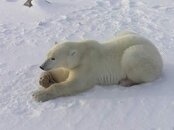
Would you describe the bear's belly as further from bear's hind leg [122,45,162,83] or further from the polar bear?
bear's hind leg [122,45,162,83]

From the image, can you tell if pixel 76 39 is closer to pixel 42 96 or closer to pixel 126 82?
pixel 126 82

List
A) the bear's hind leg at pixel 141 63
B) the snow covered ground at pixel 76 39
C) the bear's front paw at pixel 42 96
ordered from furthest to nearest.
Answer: the bear's hind leg at pixel 141 63 → the bear's front paw at pixel 42 96 → the snow covered ground at pixel 76 39

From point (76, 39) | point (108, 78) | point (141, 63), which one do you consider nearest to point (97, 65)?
point (108, 78)

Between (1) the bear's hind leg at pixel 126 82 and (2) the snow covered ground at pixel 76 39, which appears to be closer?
(2) the snow covered ground at pixel 76 39

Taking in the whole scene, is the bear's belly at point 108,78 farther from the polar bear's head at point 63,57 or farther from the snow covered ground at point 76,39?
the polar bear's head at point 63,57

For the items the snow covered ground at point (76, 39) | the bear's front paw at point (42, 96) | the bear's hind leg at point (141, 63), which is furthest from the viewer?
the bear's hind leg at point (141, 63)

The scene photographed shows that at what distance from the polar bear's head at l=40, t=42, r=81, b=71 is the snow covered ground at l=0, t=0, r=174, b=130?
1.30 ft

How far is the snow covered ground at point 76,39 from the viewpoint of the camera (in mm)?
4176

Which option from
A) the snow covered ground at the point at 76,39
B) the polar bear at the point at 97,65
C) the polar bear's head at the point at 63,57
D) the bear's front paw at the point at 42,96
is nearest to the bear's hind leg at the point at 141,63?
the polar bear at the point at 97,65

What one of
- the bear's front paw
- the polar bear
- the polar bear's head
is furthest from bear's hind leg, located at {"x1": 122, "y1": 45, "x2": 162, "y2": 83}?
the bear's front paw

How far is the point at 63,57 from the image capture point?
4660mm

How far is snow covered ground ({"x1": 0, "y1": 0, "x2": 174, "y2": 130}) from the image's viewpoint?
418cm

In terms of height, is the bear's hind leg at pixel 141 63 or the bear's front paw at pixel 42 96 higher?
the bear's hind leg at pixel 141 63

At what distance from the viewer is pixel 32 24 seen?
22.9 feet
